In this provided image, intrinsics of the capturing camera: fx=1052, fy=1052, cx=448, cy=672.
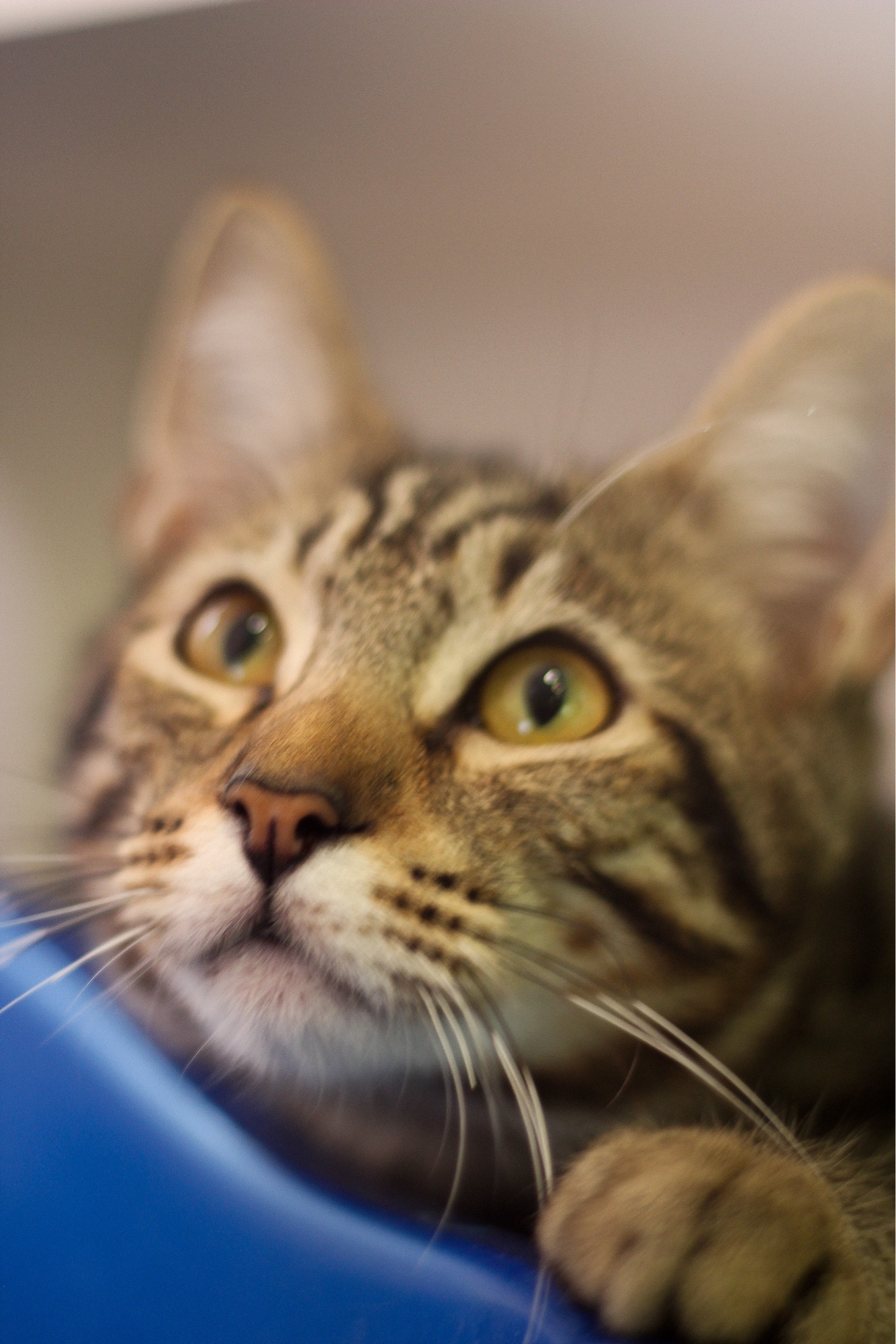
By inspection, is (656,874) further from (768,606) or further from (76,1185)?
(76,1185)

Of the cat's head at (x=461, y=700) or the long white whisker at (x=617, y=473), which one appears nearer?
the cat's head at (x=461, y=700)

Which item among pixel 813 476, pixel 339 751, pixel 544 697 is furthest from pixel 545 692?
pixel 813 476

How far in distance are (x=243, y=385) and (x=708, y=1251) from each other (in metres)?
0.69

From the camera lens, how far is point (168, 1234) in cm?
65

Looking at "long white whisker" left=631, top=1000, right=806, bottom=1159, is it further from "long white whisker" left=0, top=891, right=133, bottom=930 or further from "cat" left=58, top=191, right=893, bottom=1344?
"long white whisker" left=0, top=891, right=133, bottom=930

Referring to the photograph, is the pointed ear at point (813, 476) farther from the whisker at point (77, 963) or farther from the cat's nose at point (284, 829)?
the whisker at point (77, 963)

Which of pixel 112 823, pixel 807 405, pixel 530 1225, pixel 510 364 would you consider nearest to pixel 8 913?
pixel 112 823

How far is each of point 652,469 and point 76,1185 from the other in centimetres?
61

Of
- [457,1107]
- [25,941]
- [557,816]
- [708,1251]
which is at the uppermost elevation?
[25,941]

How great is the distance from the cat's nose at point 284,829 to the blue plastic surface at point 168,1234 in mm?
179

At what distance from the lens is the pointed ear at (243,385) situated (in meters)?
0.80

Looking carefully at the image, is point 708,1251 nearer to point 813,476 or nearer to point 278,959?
point 278,959

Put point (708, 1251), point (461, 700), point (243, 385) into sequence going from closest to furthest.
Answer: point (708, 1251) → point (461, 700) → point (243, 385)

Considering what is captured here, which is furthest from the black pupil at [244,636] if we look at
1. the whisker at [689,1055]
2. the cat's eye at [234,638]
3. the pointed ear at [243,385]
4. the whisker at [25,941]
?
the whisker at [689,1055]
